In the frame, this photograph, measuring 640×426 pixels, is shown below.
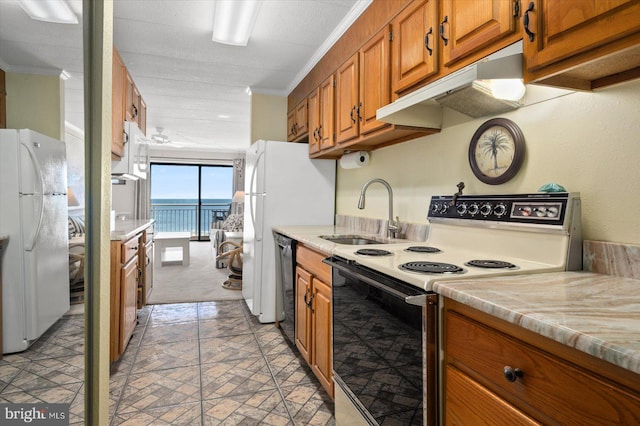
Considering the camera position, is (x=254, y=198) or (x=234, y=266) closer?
(x=254, y=198)

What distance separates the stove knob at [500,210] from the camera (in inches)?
60.0

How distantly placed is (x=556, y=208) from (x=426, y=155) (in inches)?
38.9

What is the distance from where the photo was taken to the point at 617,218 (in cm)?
122

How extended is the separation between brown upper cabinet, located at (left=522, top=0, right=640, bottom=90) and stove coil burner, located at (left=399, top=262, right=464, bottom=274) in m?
0.67

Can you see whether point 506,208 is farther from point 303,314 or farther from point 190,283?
point 190,283

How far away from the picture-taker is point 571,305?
33.4 inches

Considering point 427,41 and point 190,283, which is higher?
point 427,41

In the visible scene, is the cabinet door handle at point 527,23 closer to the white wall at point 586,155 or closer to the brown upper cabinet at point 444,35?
the brown upper cabinet at point 444,35

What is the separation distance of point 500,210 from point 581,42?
0.71 meters

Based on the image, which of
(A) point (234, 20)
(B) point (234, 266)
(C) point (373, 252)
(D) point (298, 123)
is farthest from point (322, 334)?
(B) point (234, 266)

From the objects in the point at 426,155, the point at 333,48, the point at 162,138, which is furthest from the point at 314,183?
the point at 162,138

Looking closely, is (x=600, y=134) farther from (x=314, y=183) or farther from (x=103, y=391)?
(x=314, y=183)

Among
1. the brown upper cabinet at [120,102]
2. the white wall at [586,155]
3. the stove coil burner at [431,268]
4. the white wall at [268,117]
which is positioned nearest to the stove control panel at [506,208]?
the white wall at [586,155]

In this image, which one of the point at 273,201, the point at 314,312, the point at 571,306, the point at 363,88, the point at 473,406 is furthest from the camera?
the point at 273,201
